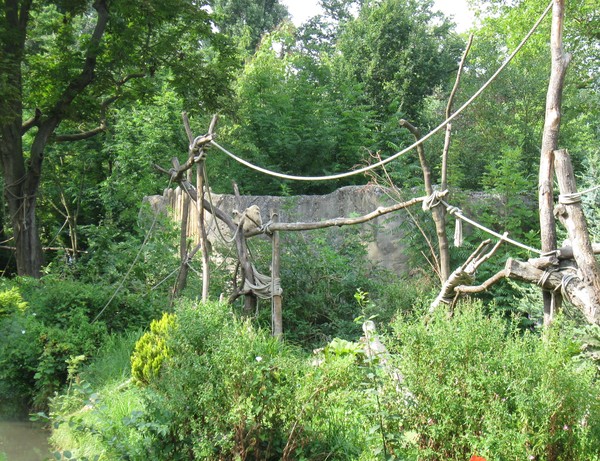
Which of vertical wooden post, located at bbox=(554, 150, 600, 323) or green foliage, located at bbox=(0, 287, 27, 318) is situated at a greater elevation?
vertical wooden post, located at bbox=(554, 150, 600, 323)

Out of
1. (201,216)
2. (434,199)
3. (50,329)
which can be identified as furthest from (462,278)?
(50,329)

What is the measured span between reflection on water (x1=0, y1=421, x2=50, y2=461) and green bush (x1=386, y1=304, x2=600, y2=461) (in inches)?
166

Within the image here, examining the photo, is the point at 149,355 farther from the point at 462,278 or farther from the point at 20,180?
the point at 20,180

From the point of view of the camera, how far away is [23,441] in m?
7.96

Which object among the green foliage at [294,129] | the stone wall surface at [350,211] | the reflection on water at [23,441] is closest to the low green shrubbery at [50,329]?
the reflection on water at [23,441]

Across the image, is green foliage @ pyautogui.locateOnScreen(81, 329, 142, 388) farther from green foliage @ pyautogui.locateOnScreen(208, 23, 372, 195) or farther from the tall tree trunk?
green foliage @ pyautogui.locateOnScreen(208, 23, 372, 195)

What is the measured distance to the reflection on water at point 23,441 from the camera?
7501 millimetres

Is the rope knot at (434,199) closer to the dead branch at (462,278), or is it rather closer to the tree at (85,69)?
the dead branch at (462,278)

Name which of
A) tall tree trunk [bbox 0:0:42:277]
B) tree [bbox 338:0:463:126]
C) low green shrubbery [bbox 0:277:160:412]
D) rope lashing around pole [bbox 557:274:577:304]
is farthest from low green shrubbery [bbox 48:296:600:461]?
→ tree [bbox 338:0:463:126]

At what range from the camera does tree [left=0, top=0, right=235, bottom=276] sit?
541 inches

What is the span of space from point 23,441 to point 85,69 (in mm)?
8206

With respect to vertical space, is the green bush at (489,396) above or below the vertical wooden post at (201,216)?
below

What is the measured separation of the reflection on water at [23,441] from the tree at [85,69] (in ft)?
19.5

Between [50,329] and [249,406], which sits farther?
[50,329]
